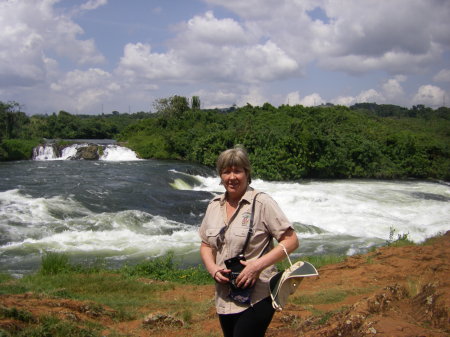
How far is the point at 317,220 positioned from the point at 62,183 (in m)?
10.6

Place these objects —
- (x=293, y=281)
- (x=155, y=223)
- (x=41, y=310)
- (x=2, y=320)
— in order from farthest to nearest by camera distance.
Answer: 1. (x=155, y=223)
2. (x=41, y=310)
3. (x=2, y=320)
4. (x=293, y=281)

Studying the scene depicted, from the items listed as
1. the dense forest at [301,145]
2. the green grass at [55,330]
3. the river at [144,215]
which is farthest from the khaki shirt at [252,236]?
the dense forest at [301,145]

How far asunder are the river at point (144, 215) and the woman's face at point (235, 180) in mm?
7442

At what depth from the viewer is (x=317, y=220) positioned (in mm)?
14672

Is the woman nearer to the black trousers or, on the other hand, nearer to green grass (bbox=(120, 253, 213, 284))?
the black trousers

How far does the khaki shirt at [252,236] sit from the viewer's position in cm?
252

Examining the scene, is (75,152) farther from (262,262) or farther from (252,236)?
(262,262)

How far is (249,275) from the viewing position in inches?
95.8

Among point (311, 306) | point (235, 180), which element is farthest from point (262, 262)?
point (311, 306)

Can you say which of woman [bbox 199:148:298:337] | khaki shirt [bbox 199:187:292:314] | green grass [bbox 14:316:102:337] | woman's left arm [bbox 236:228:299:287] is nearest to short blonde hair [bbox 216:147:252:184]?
woman [bbox 199:148:298:337]

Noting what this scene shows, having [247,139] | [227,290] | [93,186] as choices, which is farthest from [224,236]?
[247,139]

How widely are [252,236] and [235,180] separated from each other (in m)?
0.37

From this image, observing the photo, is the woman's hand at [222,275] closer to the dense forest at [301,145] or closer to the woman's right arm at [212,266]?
the woman's right arm at [212,266]

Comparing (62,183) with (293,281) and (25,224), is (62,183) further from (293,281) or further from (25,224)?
(293,281)
